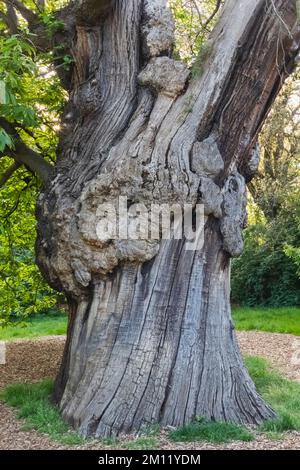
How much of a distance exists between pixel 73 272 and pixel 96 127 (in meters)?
1.46

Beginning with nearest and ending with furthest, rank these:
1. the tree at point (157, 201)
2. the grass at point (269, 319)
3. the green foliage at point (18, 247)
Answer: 1. the tree at point (157, 201)
2. the green foliage at point (18, 247)
3. the grass at point (269, 319)

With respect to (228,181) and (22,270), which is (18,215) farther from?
(228,181)

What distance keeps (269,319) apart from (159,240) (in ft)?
29.1

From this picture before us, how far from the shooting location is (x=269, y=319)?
1323 cm

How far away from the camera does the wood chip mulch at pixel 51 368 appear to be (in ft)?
14.9

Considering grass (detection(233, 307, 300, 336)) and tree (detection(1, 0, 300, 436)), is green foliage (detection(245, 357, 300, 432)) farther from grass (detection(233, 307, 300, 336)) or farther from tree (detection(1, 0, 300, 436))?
grass (detection(233, 307, 300, 336))

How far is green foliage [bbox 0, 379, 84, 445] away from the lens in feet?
15.7

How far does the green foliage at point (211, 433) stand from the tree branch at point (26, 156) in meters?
2.88

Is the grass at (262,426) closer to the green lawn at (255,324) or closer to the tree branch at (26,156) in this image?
the tree branch at (26,156)

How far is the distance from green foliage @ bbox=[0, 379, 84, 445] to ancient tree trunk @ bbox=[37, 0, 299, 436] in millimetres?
139

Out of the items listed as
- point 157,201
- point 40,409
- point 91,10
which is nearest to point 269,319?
point 40,409

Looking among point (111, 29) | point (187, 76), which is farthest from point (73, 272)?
point (111, 29)

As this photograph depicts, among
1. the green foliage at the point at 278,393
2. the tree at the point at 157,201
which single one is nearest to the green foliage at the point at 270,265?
the green foliage at the point at 278,393

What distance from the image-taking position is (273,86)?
5449 mm
